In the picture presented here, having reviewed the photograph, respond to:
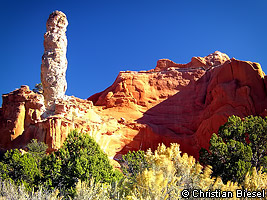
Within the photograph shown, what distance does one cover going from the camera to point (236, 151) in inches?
653

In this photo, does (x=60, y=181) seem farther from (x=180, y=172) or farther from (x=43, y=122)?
(x=43, y=122)

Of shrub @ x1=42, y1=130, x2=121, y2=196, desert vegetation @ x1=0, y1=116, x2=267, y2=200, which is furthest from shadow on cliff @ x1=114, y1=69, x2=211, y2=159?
desert vegetation @ x1=0, y1=116, x2=267, y2=200

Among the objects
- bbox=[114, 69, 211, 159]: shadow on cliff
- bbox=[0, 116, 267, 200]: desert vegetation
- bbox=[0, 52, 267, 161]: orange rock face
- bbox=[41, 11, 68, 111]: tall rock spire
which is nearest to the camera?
bbox=[0, 116, 267, 200]: desert vegetation

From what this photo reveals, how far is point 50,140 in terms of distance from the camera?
26.9 metres

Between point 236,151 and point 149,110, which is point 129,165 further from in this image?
point 149,110

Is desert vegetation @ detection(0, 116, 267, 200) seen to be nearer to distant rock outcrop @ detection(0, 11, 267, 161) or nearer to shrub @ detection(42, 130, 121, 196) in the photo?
shrub @ detection(42, 130, 121, 196)

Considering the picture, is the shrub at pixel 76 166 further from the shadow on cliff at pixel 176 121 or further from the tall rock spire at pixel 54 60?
the tall rock spire at pixel 54 60

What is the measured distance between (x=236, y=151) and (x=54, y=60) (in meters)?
23.8

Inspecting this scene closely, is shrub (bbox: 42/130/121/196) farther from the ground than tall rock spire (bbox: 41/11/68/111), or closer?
closer

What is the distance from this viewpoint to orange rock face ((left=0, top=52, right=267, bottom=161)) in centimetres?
2988

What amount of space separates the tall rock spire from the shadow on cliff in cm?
1052

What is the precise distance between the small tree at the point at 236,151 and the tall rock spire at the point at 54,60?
20.0 metres

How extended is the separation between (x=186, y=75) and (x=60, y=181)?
1491 inches

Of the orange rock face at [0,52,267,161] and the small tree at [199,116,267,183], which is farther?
the orange rock face at [0,52,267,161]
